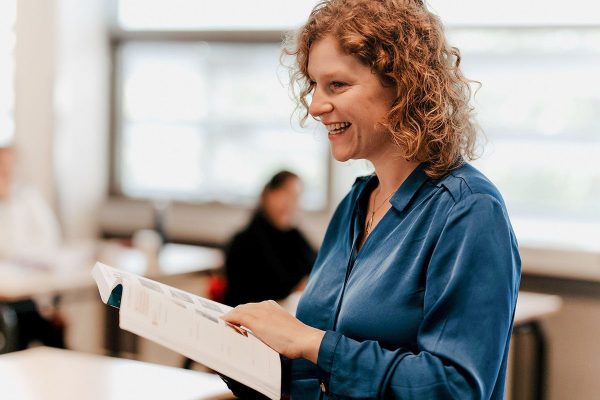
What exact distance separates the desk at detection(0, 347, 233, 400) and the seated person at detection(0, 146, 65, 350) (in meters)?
2.03

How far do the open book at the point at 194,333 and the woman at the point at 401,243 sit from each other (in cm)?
6

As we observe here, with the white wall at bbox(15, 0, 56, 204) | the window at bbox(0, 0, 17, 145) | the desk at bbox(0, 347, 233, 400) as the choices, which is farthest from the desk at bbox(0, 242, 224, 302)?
the desk at bbox(0, 347, 233, 400)

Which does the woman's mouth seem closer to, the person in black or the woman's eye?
the woman's eye

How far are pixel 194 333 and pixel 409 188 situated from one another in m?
0.42

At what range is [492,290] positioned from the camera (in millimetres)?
1263

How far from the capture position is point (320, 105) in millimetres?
1472

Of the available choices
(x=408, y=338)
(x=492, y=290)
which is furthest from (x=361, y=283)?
(x=492, y=290)

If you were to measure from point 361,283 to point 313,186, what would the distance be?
4.07 metres

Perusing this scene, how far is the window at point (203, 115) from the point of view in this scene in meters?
5.61

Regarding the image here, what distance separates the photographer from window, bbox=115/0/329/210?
561 cm

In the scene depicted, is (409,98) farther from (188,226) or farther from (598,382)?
(188,226)

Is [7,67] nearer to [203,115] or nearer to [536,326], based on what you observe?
[203,115]

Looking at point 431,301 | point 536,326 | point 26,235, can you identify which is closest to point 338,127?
A: point 431,301

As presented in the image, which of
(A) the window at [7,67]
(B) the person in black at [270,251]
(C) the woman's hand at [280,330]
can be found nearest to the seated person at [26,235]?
(A) the window at [7,67]
